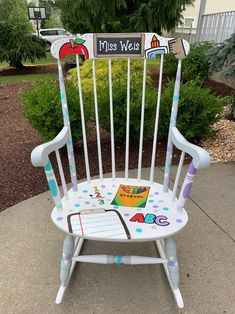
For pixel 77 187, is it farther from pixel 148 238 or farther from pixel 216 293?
pixel 216 293

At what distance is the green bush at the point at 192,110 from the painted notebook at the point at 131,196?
1462mm

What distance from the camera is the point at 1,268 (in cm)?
171

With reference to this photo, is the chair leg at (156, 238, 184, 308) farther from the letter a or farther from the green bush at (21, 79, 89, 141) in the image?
the green bush at (21, 79, 89, 141)

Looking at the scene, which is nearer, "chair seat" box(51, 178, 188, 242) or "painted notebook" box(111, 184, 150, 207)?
"chair seat" box(51, 178, 188, 242)

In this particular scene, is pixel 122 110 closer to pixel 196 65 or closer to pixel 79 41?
pixel 79 41

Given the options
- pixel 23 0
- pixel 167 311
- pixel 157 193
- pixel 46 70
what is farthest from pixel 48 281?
pixel 23 0

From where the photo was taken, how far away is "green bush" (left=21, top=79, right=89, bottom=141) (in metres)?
2.72

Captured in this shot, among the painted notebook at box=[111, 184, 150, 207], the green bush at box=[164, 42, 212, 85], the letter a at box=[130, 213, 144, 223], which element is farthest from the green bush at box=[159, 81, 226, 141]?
the green bush at box=[164, 42, 212, 85]

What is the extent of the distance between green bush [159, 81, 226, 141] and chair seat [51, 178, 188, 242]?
4.66ft

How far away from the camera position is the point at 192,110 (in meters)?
3.04

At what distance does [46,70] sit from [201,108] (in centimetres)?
764

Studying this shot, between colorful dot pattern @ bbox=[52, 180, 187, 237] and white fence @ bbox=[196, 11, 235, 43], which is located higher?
white fence @ bbox=[196, 11, 235, 43]

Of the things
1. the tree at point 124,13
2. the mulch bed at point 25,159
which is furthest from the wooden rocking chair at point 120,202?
the tree at point 124,13

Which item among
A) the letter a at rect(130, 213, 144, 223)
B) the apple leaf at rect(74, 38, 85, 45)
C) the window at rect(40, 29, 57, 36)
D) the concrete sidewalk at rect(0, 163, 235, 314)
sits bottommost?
the window at rect(40, 29, 57, 36)
